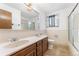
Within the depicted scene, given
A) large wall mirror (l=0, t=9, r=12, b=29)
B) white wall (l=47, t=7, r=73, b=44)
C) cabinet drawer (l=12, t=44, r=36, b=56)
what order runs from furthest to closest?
white wall (l=47, t=7, r=73, b=44)
large wall mirror (l=0, t=9, r=12, b=29)
cabinet drawer (l=12, t=44, r=36, b=56)

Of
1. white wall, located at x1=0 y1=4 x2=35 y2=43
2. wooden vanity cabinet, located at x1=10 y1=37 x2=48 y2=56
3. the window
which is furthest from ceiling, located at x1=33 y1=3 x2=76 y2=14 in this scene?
wooden vanity cabinet, located at x1=10 y1=37 x2=48 y2=56

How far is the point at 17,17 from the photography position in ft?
6.04

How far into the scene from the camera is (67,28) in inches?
70.3

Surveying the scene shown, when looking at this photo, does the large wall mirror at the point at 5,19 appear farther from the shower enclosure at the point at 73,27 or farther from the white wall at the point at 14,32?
the shower enclosure at the point at 73,27

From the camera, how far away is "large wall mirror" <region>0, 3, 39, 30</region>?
153cm

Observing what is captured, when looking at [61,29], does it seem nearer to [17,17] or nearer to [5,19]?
[17,17]

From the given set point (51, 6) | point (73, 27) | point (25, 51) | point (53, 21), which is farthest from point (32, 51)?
point (73, 27)

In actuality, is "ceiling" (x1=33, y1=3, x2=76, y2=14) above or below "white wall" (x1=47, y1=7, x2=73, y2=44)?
above

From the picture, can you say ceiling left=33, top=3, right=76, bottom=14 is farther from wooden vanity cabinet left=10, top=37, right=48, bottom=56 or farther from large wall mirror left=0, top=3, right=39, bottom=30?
wooden vanity cabinet left=10, top=37, right=48, bottom=56

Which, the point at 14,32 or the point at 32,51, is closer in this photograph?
the point at 32,51

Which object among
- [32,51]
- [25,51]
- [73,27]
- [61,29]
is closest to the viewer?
[25,51]

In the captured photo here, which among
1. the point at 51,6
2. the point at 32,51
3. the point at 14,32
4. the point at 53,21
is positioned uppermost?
the point at 51,6

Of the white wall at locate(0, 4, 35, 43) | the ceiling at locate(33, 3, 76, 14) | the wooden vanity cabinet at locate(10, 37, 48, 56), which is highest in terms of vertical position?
the ceiling at locate(33, 3, 76, 14)

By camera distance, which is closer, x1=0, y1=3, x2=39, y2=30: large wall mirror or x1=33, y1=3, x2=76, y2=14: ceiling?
x1=33, y1=3, x2=76, y2=14: ceiling
